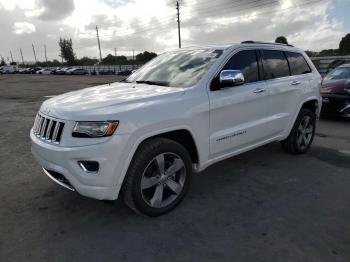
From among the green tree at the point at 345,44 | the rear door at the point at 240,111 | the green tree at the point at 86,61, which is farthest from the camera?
the green tree at the point at 86,61

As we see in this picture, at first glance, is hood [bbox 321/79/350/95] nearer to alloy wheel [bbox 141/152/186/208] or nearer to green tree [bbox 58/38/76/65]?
alloy wheel [bbox 141/152/186/208]

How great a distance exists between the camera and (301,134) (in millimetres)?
5535

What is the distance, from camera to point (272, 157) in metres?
5.47

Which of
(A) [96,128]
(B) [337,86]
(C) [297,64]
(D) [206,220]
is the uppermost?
(C) [297,64]

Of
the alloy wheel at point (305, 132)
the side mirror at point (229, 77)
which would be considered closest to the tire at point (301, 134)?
the alloy wheel at point (305, 132)

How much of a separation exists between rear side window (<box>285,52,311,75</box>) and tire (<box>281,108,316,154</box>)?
0.64 metres

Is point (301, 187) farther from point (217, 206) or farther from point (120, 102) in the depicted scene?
point (120, 102)

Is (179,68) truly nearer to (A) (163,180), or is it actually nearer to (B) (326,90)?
(A) (163,180)

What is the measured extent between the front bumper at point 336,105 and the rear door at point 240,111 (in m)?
4.70

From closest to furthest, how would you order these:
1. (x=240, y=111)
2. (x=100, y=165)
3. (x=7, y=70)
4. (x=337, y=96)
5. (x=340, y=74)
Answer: (x=100, y=165) < (x=240, y=111) < (x=337, y=96) < (x=340, y=74) < (x=7, y=70)

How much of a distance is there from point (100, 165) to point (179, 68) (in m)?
1.82

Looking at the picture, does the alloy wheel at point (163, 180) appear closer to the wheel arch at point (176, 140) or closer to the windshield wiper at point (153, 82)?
the wheel arch at point (176, 140)

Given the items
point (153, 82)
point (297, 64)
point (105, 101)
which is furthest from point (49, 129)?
point (297, 64)

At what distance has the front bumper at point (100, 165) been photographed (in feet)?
9.68
